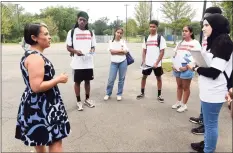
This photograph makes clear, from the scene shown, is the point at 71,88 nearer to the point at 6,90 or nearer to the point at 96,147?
the point at 6,90

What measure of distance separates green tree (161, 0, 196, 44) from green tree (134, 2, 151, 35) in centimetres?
828

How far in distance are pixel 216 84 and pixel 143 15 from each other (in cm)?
4140

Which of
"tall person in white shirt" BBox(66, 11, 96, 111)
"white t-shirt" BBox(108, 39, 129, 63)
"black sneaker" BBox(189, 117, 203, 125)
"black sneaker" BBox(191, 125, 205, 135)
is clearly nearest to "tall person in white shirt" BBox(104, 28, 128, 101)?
"white t-shirt" BBox(108, 39, 129, 63)

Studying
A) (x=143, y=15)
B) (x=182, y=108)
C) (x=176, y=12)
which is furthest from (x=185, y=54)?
(x=143, y=15)

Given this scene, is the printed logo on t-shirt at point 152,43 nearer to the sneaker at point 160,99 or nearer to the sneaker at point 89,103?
the sneaker at point 160,99

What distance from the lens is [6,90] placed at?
264 inches

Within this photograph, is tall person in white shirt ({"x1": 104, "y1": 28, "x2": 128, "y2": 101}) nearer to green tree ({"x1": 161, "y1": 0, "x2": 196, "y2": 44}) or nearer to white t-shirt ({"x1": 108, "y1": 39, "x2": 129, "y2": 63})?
white t-shirt ({"x1": 108, "y1": 39, "x2": 129, "y2": 63})

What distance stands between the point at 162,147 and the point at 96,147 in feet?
3.06

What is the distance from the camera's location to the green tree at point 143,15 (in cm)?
4228

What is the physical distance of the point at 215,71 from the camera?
2.69 meters

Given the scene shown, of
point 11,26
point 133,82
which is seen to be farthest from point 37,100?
point 11,26

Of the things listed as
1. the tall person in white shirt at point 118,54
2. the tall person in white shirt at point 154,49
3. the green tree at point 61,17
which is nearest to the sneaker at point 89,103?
the tall person in white shirt at point 118,54

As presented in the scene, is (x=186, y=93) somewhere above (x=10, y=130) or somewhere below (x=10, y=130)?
above

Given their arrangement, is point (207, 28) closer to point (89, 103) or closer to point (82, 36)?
point (82, 36)
